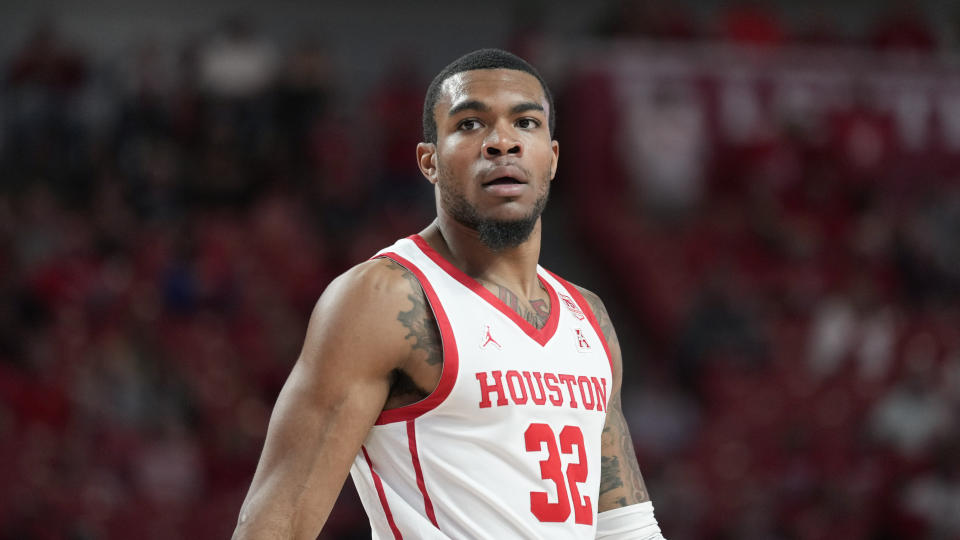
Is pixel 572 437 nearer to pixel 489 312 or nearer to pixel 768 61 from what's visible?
pixel 489 312

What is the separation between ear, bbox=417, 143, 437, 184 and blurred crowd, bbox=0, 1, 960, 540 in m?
4.88

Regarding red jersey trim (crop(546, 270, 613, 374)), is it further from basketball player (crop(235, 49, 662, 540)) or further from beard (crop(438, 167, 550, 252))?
beard (crop(438, 167, 550, 252))

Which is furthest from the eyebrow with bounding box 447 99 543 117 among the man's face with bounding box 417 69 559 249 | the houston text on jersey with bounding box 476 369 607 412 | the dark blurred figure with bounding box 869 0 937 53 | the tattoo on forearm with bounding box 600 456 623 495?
the dark blurred figure with bounding box 869 0 937 53

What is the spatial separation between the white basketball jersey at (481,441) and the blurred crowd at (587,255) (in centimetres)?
491

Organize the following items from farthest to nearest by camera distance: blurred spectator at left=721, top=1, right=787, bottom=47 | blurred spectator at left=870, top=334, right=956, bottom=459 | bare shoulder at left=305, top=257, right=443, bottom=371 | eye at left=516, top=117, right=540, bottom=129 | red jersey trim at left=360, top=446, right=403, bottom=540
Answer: blurred spectator at left=721, top=1, right=787, bottom=47
blurred spectator at left=870, top=334, right=956, bottom=459
eye at left=516, top=117, right=540, bottom=129
red jersey trim at left=360, top=446, right=403, bottom=540
bare shoulder at left=305, top=257, right=443, bottom=371

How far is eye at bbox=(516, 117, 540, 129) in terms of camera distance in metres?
3.32

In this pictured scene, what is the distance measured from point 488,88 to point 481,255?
18.0 inches

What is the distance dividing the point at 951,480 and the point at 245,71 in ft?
22.6

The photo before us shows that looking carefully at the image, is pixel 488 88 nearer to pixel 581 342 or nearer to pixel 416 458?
pixel 581 342

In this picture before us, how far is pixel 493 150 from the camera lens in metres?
3.23

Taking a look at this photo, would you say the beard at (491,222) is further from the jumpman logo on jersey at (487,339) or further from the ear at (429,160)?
the jumpman logo on jersey at (487,339)

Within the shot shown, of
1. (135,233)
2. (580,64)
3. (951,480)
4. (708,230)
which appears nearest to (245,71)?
(135,233)

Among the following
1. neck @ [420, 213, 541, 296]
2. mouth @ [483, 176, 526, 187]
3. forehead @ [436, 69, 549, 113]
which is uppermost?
forehead @ [436, 69, 549, 113]

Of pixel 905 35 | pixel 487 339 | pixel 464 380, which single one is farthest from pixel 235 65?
pixel 464 380
